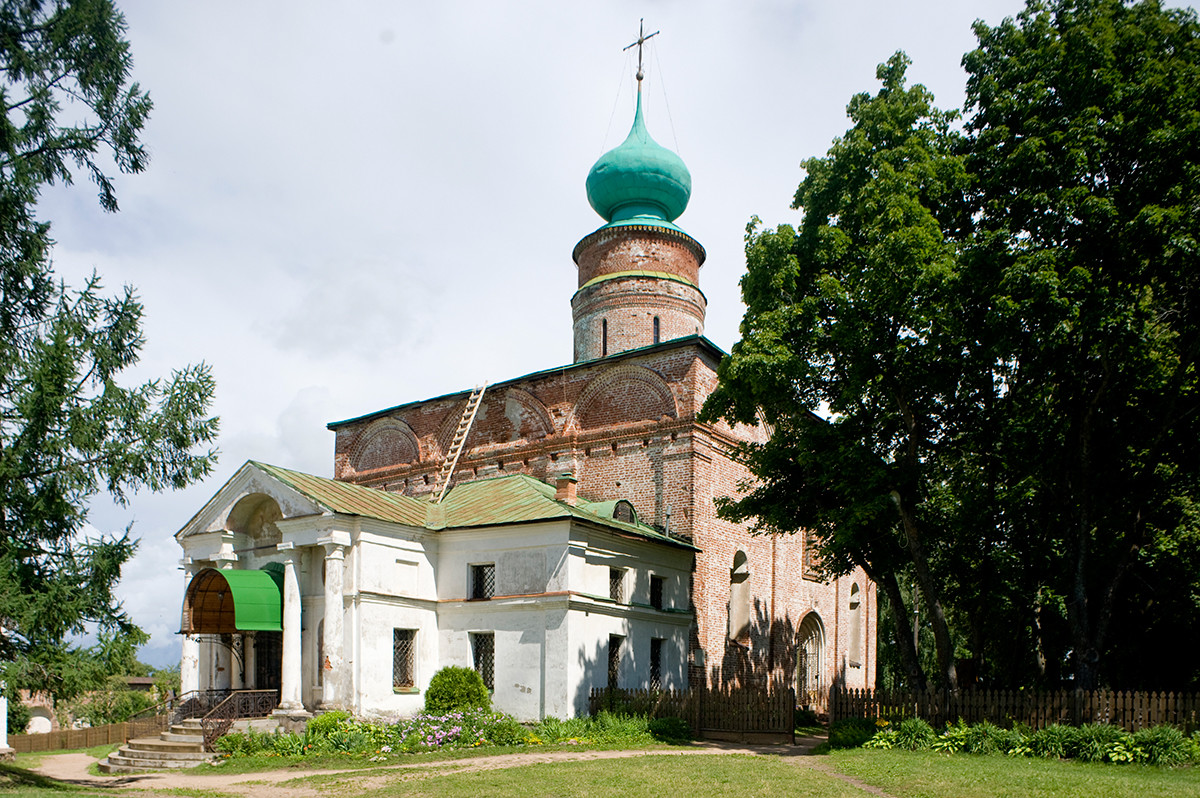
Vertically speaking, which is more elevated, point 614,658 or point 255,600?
point 255,600

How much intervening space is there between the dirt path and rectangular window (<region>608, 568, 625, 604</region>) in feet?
12.3

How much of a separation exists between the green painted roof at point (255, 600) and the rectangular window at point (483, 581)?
13.3 ft

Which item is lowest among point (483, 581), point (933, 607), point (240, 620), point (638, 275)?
point (240, 620)

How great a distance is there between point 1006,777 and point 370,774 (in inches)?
365

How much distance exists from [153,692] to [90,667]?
85.3ft

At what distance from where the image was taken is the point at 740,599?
23734 millimetres

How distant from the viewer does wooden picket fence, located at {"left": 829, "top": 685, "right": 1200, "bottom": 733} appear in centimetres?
1522

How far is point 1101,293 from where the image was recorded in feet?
48.8

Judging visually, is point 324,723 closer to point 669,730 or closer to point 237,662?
point 237,662

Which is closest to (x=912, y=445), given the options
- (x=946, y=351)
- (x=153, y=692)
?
(x=946, y=351)

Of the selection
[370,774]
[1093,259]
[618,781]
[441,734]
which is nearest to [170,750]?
[441,734]

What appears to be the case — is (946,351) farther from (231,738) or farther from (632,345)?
(231,738)

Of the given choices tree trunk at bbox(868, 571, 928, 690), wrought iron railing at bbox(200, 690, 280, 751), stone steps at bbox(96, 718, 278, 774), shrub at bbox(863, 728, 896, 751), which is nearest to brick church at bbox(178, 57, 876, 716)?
wrought iron railing at bbox(200, 690, 280, 751)

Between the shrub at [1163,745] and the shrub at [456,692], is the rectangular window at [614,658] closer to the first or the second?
the shrub at [456,692]
